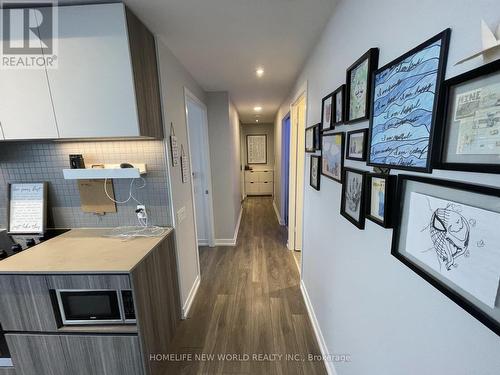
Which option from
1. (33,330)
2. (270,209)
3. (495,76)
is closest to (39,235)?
(33,330)

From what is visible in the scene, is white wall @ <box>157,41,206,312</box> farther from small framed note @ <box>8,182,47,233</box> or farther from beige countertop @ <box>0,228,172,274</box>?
small framed note @ <box>8,182,47,233</box>

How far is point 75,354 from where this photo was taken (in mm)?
1230

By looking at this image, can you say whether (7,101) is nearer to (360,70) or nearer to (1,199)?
(1,199)

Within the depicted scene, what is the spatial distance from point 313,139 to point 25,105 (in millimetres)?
1995

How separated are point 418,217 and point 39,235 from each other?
2446 mm

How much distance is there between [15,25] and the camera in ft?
3.86

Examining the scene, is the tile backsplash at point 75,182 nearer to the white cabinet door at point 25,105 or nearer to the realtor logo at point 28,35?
the white cabinet door at point 25,105

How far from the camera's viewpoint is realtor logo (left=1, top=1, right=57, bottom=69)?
1.17 metres

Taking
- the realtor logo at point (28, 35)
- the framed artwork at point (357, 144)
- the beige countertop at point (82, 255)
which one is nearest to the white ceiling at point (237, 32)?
the realtor logo at point (28, 35)

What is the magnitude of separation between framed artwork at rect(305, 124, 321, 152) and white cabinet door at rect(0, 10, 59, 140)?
179cm

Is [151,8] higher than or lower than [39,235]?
higher

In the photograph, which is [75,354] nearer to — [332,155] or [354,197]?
[354,197]

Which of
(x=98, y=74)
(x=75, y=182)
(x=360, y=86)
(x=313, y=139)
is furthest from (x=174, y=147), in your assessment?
(x=360, y=86)

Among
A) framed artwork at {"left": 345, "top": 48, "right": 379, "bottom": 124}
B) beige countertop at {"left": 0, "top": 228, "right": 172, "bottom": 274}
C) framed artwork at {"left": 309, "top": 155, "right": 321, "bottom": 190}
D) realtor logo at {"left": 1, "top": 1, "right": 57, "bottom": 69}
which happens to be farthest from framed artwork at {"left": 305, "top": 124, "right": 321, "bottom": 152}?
realtor logo at {"left": 1, "top": 1, "right": 57, "bottom": 69}
